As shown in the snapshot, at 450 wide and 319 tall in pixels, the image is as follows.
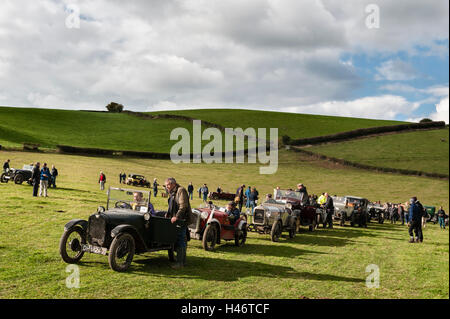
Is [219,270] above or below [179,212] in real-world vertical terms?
below

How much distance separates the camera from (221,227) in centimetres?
1331

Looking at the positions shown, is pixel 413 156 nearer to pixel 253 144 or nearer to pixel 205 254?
pixel 253 144

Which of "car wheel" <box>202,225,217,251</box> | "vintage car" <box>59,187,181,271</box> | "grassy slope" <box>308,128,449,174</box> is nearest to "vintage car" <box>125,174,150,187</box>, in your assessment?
"car wheel" <box>202,225,217,251</box>

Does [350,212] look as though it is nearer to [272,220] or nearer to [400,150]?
[272,220]

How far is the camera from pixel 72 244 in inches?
367

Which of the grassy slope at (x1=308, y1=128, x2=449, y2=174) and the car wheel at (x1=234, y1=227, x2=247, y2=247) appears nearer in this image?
the car wheel at (x1=234, y1=227, x2=247, y2=247)

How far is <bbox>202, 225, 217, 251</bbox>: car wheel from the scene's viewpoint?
12.3 metres

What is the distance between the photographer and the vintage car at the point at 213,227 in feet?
41.3

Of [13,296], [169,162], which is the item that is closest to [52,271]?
[13,296]

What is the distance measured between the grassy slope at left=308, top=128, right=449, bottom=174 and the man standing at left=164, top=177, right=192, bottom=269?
5155 cm

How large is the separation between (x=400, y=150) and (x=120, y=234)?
6392 cm

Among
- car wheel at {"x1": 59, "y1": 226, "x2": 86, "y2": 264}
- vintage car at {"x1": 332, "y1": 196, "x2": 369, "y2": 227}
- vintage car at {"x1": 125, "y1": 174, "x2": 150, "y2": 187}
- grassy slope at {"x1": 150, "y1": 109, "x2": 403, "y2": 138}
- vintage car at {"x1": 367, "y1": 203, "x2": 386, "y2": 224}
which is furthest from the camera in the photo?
grassy slope at {"x1": 150, "y1": 109, "x2": 403, "y2": 138}

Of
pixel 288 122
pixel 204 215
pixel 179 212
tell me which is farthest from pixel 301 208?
pixel 288 122

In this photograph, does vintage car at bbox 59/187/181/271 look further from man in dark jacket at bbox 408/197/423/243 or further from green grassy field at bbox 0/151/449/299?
man in dark jacket at bbox 408/197/423/243
